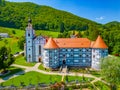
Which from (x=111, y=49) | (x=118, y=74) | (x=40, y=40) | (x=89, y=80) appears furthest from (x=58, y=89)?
(x=111, y=49)

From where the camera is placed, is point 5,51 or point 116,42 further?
point 116,42

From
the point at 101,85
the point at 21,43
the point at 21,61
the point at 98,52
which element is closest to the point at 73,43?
the point at 98,52

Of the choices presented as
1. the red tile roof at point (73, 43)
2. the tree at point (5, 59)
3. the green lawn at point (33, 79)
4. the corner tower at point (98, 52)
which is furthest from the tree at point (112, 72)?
the tree at point (5, 59)

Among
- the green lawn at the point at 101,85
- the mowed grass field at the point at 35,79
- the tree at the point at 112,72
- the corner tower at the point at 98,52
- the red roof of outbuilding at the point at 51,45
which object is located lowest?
the green lawn at the point at 101,85

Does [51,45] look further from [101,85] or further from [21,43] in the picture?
[21,43]

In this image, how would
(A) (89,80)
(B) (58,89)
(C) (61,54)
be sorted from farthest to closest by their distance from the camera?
(C) (61,54) → (A) (89,80) → (B) (58,89)

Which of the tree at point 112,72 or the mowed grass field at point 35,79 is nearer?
the tree at point 112,72

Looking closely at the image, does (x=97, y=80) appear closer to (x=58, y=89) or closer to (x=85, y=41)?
(x=58, y=89)

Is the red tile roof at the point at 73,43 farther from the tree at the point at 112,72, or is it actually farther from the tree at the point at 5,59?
the tree at the point at 112,72
